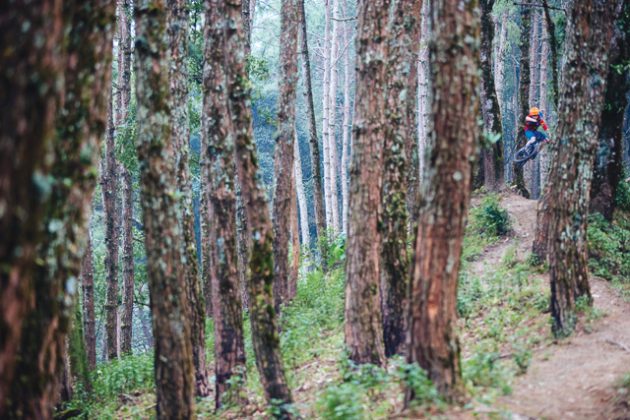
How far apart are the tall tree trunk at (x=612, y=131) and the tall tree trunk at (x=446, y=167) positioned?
8645mm

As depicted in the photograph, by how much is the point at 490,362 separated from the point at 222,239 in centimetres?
367

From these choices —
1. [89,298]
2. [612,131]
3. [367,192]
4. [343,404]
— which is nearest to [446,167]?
[367,192]

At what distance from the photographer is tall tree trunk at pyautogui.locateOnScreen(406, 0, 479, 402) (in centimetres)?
570

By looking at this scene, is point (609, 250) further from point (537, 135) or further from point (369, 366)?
point (369, 366)

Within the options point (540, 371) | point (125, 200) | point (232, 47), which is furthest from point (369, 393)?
point (125, 200)

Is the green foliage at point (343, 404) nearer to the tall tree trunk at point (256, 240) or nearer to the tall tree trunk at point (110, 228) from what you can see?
the tall tree trunk at point (256, 240)

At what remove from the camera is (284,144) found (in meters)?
12.9

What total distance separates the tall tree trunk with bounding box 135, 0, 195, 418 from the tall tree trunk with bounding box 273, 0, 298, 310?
582cm

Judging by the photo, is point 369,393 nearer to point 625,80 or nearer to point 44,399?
point 44,399

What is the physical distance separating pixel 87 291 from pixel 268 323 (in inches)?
384

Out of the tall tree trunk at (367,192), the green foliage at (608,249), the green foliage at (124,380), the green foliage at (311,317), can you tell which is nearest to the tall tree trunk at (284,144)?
the green foliage at (311,317)

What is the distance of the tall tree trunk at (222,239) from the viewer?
27.1 ft

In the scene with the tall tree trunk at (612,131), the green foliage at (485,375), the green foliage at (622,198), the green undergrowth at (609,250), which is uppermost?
the tall tree trunk at (612,131)

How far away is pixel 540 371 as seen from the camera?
8.12 m
